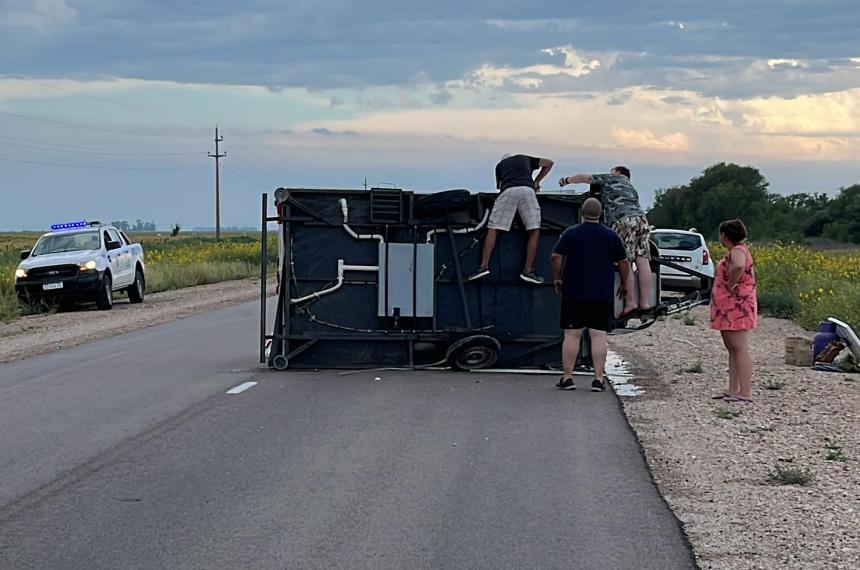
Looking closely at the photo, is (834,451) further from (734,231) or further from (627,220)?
(627,220)

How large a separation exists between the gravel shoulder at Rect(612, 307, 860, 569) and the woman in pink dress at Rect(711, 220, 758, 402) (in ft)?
1.11

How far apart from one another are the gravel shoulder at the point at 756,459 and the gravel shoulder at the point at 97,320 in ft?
30.7

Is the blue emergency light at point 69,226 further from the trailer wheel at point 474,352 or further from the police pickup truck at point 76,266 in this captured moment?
the trailer wheel at point 474,352

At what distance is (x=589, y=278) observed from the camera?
1312 centimetres

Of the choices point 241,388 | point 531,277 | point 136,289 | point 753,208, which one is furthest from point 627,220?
point 753,208

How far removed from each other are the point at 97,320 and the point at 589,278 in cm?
1500

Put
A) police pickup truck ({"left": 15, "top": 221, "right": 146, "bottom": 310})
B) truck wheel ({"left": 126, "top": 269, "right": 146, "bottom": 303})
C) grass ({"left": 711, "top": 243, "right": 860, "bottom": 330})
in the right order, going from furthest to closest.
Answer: truck wheel ({"left": 126, "top": 269, "right": 146, "bottom": 303}), police pickup truck ({"left": 15, "top": 221, "right": 146, "bottom": 310}), grass ({"left": 711, "top": 243, "right": 860, "bottom": 330})

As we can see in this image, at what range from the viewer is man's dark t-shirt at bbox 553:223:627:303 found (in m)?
13.1

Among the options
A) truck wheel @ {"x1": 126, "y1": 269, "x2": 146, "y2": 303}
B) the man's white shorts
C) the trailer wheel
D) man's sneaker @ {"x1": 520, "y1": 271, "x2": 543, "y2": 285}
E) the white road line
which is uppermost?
the man's white shorts

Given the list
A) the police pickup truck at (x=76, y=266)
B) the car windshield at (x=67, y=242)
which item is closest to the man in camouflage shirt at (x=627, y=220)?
the police pickup truck at (x=76, y=266)

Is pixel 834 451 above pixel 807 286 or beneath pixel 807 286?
beneath

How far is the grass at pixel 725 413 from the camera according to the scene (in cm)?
1158

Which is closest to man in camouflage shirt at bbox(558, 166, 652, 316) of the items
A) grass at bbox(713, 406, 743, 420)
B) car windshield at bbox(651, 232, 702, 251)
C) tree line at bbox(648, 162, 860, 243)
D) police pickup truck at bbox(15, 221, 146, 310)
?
grass at bbox(713, 406, 743, 420)

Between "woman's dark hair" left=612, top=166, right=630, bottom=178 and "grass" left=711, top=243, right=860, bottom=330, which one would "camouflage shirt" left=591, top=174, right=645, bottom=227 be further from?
"grass" left=711, top=243, right=860, bottom=330
